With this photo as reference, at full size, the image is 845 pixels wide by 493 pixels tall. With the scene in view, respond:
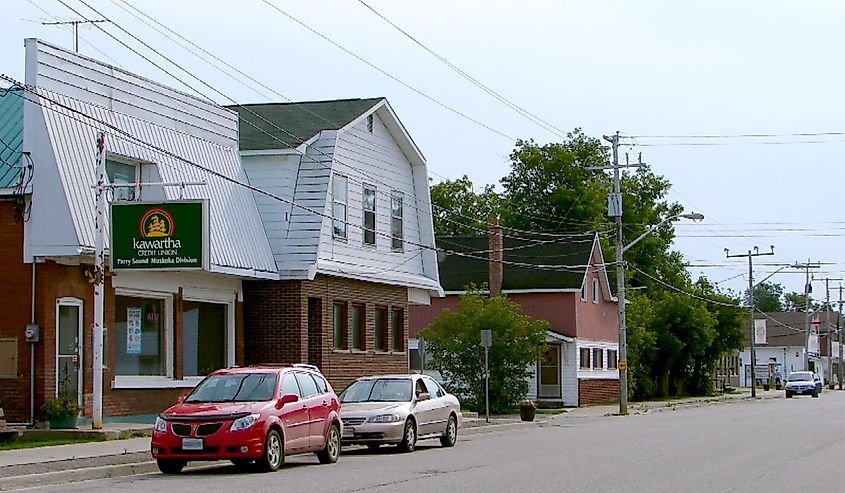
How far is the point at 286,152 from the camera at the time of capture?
104ft

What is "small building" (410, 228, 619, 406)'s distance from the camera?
53000 mm

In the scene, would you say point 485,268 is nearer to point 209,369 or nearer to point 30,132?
point 209,369

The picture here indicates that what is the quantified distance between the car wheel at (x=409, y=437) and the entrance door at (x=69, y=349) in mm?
6405

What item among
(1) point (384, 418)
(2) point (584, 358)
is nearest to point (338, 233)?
(1) point (384, 418)

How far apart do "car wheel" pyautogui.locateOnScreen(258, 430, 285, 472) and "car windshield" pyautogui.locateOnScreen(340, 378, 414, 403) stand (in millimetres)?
5360

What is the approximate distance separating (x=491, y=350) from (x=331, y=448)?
2175 centimetres

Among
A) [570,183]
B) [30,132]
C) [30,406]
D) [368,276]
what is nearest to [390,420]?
[30,406]

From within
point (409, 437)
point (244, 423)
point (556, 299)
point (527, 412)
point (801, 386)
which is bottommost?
point (801, 386)

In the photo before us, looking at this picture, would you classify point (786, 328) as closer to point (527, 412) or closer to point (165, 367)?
point (527, 412)

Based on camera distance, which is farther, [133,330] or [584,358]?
[584,358]

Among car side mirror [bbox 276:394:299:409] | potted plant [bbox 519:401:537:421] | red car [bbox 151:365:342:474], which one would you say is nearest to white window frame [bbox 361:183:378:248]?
potted plant [bbox 519:401:537:421]

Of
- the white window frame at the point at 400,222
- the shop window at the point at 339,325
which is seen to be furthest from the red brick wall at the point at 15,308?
the white window frame at the point at 400,222

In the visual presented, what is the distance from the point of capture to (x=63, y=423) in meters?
23.9

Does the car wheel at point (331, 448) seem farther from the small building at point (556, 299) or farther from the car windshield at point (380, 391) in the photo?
the small building at point (556, 299)
